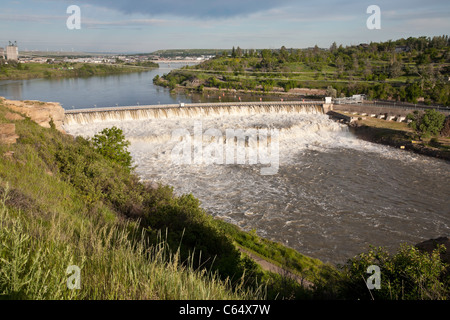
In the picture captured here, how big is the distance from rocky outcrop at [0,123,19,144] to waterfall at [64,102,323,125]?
61.0 feet

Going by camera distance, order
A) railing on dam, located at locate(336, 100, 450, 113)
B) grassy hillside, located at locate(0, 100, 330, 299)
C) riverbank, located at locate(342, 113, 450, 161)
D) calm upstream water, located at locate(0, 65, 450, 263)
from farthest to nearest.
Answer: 1. railing on dam, located at locate(336, 100, 450, 113)
2. riverbank, located at locate(342, 113, 450, 161)
3. calm upstream water, located at locate(0, 65, 450, 263)
4. grassy hillside, located at locate(0, 100, 330, 299)

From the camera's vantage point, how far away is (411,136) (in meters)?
28.8

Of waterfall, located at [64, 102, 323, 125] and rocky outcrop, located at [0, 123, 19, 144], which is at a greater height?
waterfall, located at [64, 102, 323, 125]

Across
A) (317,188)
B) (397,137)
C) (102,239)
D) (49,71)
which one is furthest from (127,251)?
(49,71)

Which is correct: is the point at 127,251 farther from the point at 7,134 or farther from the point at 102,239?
the point at 7,134

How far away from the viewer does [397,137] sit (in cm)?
2916

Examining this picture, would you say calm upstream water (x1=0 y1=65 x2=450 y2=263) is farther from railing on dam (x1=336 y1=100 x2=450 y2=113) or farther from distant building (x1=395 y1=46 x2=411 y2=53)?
distant building (x1=395 y1=46 x2=411 y2=53)

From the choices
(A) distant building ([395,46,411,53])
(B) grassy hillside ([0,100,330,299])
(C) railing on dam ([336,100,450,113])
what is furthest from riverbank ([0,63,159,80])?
(A) distant building ([395,46,411,53])

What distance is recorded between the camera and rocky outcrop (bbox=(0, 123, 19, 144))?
10.6 meters

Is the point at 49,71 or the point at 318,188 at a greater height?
the point at 49,71

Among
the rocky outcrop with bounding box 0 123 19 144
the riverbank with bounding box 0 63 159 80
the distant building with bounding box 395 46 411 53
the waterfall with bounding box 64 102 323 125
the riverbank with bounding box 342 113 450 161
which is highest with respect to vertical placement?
the distant building with bounding box 395 46 411 53

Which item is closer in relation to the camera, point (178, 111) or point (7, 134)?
point (7, 134)

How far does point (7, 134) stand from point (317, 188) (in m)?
15.6

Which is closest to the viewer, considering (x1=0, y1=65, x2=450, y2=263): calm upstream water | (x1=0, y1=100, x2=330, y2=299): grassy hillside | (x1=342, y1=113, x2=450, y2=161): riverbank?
(x1=0, y1=100, x2=330, y2=299): grassy hillside
